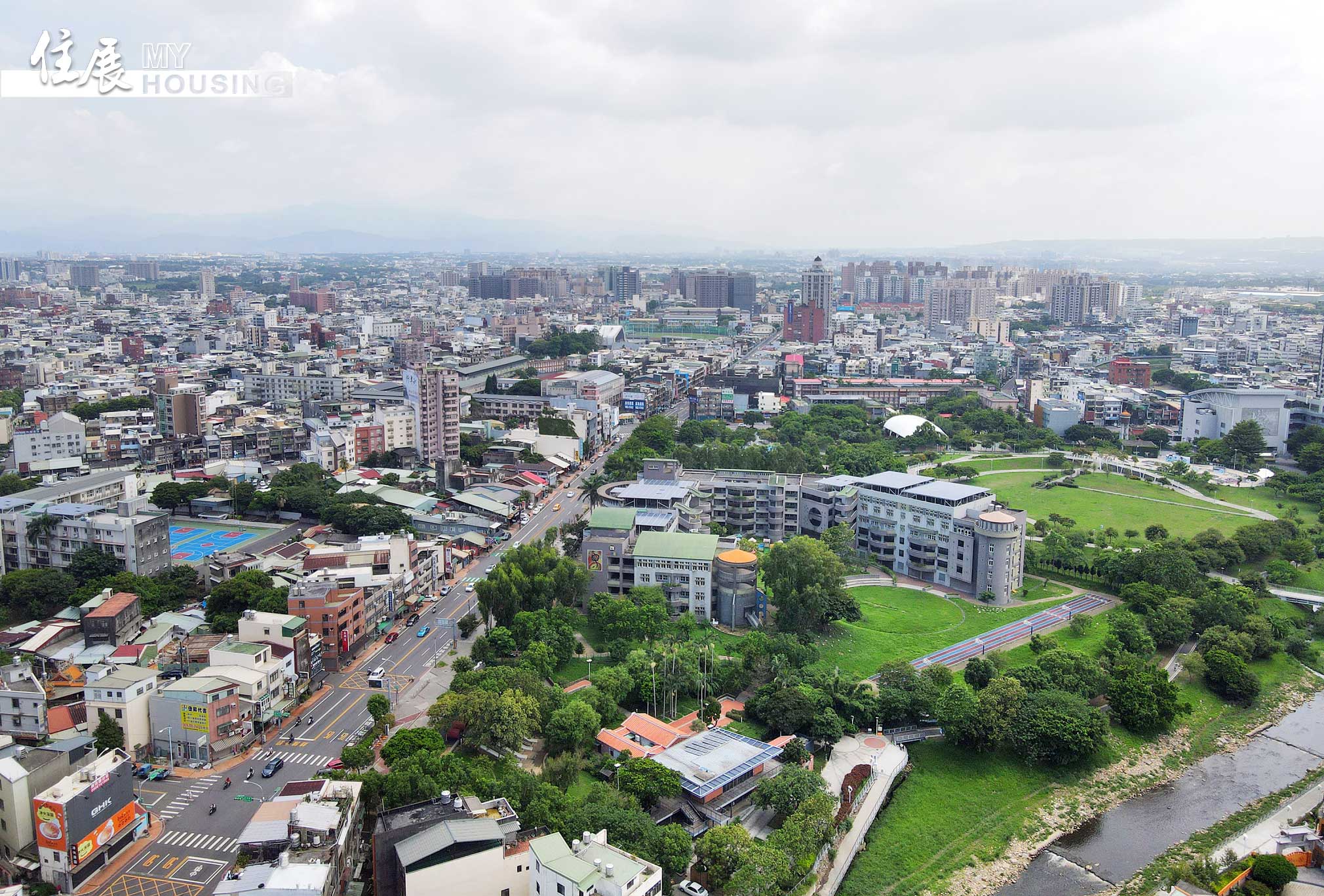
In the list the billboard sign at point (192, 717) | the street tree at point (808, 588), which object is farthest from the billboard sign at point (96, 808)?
the street tree at point (808, 588)

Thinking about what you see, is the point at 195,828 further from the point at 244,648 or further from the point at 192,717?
the point at 244,648

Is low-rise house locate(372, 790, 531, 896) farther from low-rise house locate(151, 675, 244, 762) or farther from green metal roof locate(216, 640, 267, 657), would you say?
green metal roof locate(216, 640, 267, 657)

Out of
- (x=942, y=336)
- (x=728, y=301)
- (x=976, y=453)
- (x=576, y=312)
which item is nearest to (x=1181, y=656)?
(x=976, y=453)

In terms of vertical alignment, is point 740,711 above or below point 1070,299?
below

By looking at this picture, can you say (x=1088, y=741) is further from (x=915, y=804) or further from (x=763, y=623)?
(x=763, y=623)

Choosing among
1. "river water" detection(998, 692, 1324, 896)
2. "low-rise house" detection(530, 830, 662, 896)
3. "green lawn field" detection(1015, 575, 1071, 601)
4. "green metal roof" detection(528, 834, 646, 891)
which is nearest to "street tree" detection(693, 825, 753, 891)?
"low-rise house" detection(530, 830, 662, 896)

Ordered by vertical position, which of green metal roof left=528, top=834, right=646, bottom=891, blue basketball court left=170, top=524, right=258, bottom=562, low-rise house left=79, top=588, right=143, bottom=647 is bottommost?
blue basketball court left=170, top=524, right=258, bottom=562
